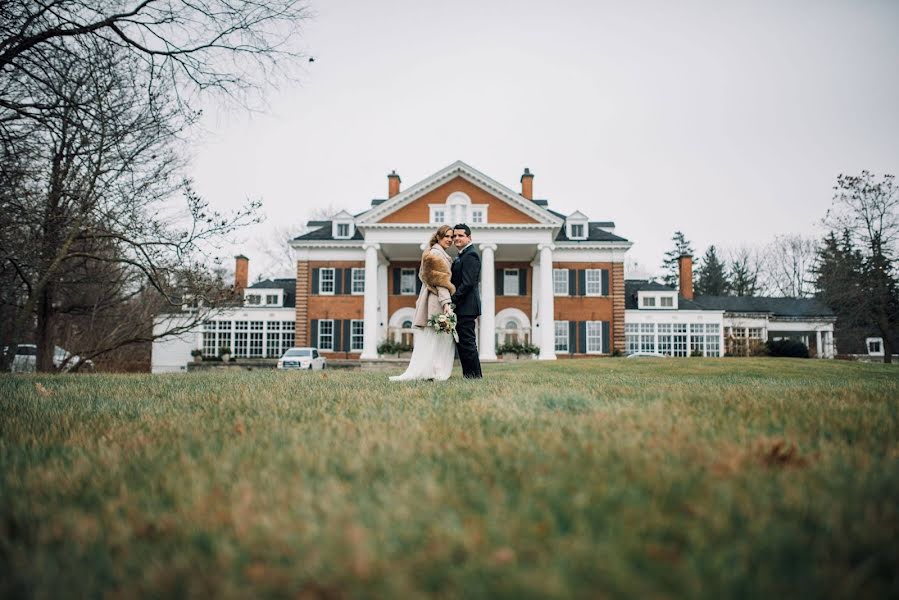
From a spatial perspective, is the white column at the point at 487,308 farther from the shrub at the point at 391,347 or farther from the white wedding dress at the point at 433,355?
the white wedding dress at the point at 433,355

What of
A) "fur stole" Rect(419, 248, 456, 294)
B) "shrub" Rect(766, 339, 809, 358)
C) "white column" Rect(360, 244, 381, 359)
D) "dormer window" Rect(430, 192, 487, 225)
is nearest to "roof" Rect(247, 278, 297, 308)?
"white column" Rect(360, 244, 381, 359)

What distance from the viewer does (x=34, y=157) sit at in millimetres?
8391

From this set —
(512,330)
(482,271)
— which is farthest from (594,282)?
(482,271)

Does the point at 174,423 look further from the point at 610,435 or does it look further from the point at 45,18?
the point at 45,18

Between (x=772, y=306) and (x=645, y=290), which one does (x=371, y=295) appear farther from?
(x=772, y=306)

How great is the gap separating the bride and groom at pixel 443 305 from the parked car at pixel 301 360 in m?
23.3

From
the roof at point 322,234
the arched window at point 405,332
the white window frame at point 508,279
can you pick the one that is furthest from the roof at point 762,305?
the roof at point 322,234

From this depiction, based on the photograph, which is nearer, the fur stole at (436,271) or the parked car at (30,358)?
the fur stole at (436,271)

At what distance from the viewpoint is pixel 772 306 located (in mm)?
48062

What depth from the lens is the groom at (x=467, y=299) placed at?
8.27 metres

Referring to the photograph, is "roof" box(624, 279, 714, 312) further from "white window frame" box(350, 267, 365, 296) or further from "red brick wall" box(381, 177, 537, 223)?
"white window frame" box(350, 267, 365, 296)

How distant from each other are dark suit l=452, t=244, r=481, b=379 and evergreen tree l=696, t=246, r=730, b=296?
6231 centimetres

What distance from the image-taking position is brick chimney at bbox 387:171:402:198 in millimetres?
38594

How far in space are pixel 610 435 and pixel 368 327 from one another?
1216 inches
